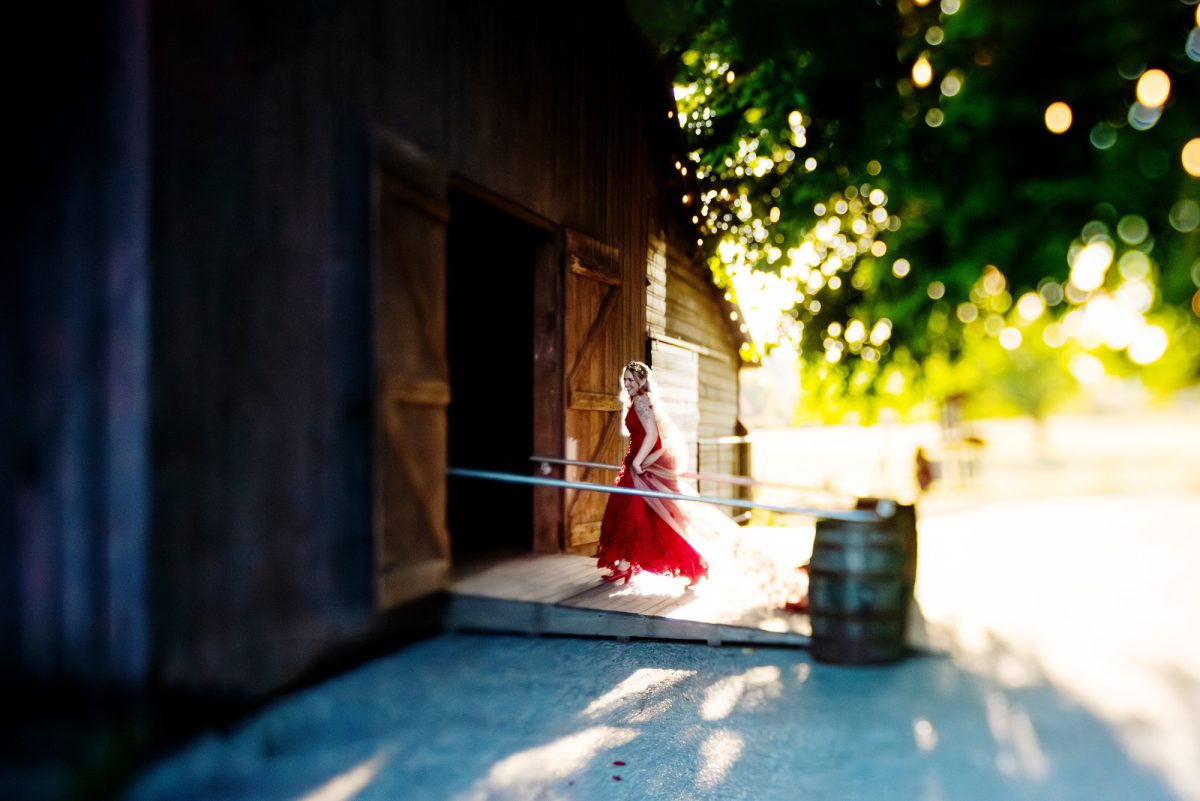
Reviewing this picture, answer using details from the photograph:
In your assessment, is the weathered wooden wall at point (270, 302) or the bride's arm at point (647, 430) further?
the bride's arm at point (647, 430)

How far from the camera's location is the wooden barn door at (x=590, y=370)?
7754mm

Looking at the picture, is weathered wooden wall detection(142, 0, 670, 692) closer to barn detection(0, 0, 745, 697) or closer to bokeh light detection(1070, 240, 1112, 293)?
barn detection(0, 0, 745, 697)

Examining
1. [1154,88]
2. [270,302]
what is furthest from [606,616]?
[1154,88]

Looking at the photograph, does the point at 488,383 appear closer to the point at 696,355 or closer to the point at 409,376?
the point at 696,355

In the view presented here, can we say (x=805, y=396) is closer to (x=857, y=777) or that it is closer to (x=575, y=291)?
(x=575, y=291)

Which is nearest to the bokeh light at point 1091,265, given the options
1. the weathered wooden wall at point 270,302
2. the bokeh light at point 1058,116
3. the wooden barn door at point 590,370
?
the bokeh light at point 1058,116

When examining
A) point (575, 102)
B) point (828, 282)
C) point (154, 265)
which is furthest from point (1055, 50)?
point (575, 102)

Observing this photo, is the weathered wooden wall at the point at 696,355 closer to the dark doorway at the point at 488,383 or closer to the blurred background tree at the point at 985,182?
the dark doorway at the point at 488,383

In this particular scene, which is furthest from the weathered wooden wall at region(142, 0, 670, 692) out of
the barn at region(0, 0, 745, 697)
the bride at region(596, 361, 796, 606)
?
the bride at region(596, 361, 796, 606)

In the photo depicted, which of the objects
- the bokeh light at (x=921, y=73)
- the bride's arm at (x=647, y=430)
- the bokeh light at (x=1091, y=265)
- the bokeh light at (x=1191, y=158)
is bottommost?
the bride's arm at (x=647, y=430)

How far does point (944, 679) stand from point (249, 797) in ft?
13.7

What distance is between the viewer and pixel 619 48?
934 centimetres

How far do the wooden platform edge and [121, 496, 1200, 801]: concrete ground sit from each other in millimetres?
95

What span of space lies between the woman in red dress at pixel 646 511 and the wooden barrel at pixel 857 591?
4.90 ft
